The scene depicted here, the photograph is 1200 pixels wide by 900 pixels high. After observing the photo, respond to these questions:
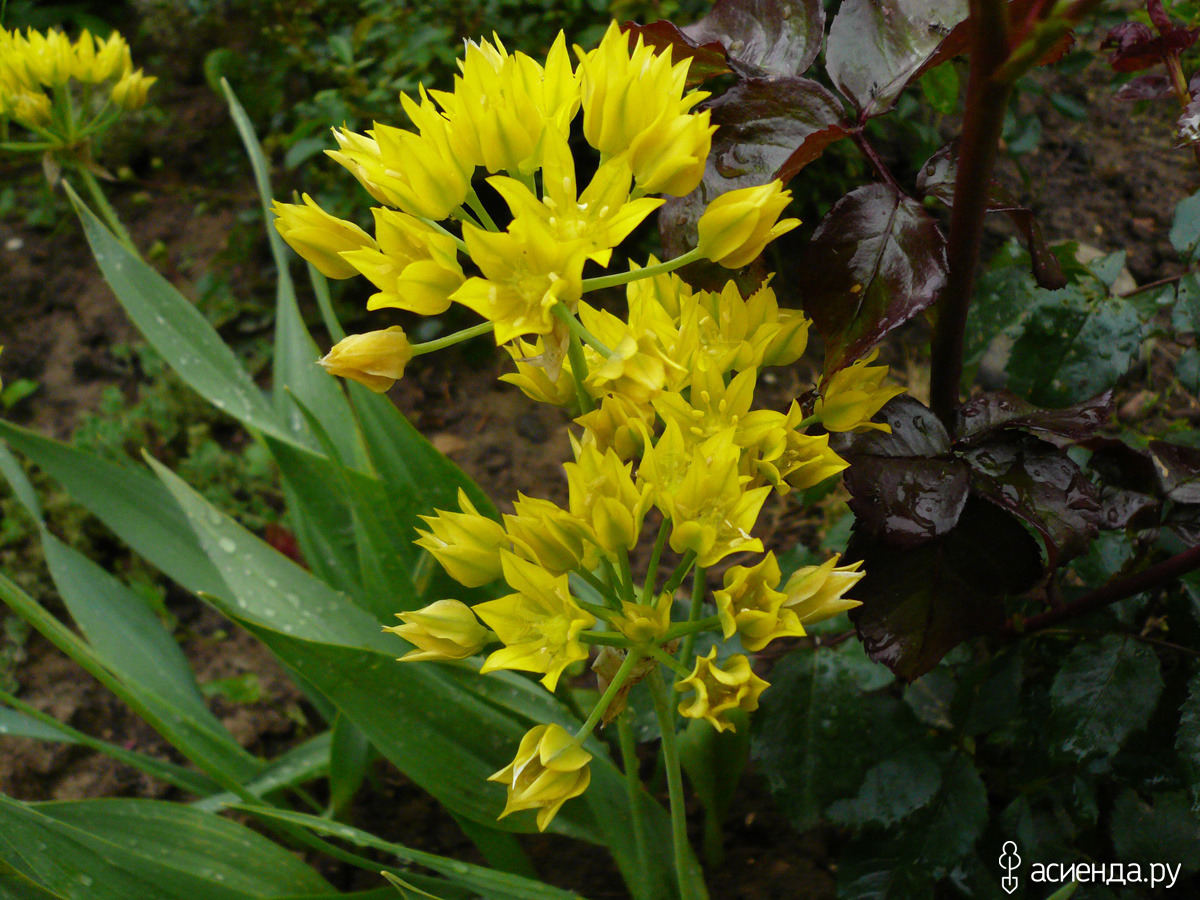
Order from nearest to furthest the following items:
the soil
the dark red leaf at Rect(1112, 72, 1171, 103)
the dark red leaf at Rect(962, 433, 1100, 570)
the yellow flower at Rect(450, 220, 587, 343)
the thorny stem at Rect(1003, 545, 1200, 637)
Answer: the yellow flower at Rect(450, 220, 587, 343) → the dark red leaf at Rect(962, 433, 1100, 570) → the thorny stem at Rect(1003, 545, 1200, 637) → the dark red leaf at Rect(1112, 72, 1171, 103) → the soil

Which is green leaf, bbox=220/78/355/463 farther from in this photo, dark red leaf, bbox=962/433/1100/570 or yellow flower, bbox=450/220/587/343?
dark red leaf, bbox=962/433/1100/570

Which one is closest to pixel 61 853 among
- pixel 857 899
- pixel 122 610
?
pixel 122 610

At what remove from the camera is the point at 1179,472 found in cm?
81

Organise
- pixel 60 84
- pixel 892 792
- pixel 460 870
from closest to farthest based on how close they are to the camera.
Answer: pixel 460 870 → pixel 892 792 → pixel 60 84

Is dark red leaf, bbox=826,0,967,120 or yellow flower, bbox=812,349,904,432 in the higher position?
dark red leaf, bbox=826,0,967,120

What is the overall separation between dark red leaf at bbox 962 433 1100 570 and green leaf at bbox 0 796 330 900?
91cm

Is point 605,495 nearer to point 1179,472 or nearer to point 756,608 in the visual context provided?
point 756,608

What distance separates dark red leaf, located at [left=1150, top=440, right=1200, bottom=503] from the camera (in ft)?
2.61

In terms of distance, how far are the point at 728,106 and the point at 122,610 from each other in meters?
1.18

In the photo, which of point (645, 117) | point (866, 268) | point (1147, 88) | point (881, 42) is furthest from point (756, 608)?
point (1147, 88)

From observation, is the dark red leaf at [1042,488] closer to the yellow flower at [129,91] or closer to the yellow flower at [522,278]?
the yellow flower at [522,278]

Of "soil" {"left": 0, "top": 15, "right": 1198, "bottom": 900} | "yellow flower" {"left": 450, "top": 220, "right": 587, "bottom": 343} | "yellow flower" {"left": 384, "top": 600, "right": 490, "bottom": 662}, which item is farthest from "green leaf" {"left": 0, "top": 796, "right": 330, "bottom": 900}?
"yellow flower" {"left": 450, "top": 220, "right": 587, "bottom": 343}

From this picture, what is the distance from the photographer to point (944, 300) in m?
0.74

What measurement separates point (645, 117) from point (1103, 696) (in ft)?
2.32
